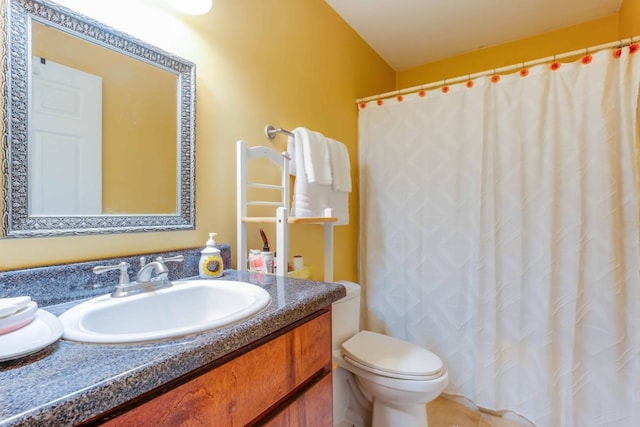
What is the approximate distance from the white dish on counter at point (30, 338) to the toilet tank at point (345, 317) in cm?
105

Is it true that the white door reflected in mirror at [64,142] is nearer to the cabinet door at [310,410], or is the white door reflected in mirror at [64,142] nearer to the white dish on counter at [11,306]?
the white dish on counter at [11,306]

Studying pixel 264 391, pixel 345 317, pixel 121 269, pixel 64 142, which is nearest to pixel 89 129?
pixel 64 142

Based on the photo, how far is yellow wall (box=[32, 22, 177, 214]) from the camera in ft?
2.69

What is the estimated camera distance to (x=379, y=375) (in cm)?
128

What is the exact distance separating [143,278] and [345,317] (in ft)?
3.15

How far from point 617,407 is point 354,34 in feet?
7.91

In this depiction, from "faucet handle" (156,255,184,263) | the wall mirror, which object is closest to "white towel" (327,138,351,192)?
the wall mirror

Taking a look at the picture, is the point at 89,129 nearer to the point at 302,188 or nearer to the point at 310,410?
the point at 302,188

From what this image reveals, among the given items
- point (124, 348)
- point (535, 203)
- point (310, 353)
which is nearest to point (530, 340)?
point (535, 203)

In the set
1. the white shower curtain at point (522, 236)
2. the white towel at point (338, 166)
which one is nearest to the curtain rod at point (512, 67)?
the white shower curtain at point (522, 236)

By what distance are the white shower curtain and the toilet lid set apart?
458 mm

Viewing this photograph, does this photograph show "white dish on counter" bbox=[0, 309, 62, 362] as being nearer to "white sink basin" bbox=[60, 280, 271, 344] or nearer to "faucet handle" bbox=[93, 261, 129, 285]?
"white sink basin" bbox=[60, 280, 271, 344]

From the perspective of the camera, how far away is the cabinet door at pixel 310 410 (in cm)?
66

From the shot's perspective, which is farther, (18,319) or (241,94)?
(241,94)
